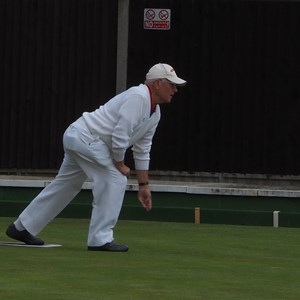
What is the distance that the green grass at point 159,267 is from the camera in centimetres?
699

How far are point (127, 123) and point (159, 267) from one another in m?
1.20

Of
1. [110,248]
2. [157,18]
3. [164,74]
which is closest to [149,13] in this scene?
[157,18]

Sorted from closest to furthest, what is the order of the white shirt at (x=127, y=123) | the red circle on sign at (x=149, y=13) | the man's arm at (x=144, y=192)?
the white shirt at (x=127, y=123) < the man's arm at (x=144, y=192) < the red circle on sign at (x=149, y=13)

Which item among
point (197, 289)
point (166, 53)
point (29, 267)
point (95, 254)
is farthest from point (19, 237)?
point (166, 53)

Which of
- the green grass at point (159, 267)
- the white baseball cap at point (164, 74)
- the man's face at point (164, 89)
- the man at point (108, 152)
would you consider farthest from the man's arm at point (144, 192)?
the white baseball cap at point (164, 74)

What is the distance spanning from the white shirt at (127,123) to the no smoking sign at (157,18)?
5855 millimetres

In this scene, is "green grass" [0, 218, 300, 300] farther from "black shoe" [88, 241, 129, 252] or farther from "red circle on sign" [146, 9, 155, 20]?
"red circle on sign" [146, 9, 155, 20]

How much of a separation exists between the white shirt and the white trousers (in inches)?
3.0

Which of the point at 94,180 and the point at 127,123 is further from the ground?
the point at 127,123

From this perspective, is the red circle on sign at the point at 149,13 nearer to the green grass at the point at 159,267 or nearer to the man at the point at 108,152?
the green grass at the point at 159,267

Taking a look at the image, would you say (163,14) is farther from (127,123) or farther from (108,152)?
(127,123)

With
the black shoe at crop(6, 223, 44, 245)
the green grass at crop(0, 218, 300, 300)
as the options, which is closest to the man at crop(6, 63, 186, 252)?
the black shoe at crop(6, 223, 44, 245)

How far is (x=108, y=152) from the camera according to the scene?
30.3 ft

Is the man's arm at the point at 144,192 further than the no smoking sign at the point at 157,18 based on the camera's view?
No
